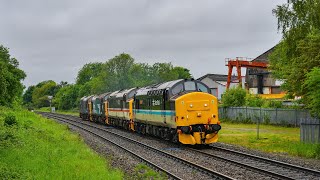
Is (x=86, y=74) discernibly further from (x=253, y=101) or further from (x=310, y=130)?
(x=310, y=130)

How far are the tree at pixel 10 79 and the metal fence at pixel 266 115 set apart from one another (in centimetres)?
1994

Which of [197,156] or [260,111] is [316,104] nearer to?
[197,156]

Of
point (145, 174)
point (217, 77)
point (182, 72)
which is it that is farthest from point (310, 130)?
point (182, 72)

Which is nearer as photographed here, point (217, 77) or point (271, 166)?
point (271, 166)

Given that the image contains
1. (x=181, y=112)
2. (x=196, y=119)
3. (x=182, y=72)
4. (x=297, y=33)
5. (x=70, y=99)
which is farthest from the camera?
(x=182, y=72)

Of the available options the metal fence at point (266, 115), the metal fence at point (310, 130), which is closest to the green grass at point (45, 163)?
the metal fence at point (310, 130)

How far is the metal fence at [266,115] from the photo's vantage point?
37.0 meters

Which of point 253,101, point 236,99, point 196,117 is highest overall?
point 236,99

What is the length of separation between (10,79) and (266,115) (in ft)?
81.3

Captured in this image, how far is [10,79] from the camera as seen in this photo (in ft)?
137

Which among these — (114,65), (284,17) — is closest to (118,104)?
(284,17)

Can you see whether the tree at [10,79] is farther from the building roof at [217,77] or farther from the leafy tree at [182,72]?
the leafy tree at [182,72]

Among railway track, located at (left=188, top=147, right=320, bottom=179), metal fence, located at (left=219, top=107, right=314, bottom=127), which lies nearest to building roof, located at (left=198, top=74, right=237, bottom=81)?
metal fence, located at (left=219, top=107, right=314, bottom=127)

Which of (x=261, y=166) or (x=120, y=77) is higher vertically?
(x=120, y=77)
